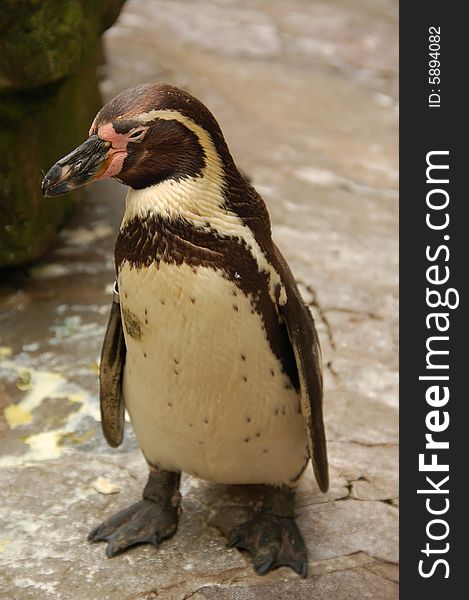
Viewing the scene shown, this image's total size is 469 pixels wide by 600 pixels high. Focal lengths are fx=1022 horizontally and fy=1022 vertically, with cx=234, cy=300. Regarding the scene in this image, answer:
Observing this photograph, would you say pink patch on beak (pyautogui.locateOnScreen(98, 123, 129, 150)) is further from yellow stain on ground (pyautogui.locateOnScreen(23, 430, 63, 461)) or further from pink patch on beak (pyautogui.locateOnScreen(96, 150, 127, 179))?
yellow stain on ground (pyautogui.locateOnScreen(23, 430, 63, 461))

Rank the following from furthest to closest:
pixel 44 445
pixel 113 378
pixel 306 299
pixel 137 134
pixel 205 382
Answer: pixel 306 299 → pixel 44 445 → pixel 113 378 → pixel 205 382 → pixel 137 134

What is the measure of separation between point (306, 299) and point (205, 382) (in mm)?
1722

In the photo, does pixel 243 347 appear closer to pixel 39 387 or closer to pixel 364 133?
pixel 39 387

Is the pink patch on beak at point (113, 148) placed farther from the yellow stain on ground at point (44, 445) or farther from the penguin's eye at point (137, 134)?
the yellow stain on ground at point (44, 445)

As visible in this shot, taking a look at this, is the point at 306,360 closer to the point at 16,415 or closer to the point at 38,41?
the point at 16,415

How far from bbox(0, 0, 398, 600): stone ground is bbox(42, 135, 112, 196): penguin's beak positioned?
3.22 feet

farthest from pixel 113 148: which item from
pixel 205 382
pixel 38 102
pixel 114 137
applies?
pixel 38 102

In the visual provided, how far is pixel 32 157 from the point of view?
376 centimetres

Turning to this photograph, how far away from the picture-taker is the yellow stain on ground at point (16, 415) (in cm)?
313

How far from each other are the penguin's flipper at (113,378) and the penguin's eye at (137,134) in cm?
47

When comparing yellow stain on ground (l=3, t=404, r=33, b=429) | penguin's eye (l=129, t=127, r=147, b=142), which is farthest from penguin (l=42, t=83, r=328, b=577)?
yellow stain on ground (l=3, t=404, r=33, b=429)

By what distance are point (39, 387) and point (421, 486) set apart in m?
1.37

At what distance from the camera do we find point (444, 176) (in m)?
2.86

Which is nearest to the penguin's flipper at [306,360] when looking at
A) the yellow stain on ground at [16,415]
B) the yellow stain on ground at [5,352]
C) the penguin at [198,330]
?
the penguin at [198,330]
